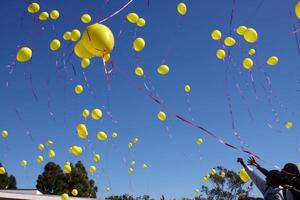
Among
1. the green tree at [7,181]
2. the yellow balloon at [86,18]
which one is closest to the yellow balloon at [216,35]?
the yellow balloon at [86,18]

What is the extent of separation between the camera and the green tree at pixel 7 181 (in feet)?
113

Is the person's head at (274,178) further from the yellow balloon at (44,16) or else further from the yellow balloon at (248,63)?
the yellow balloon at (44,16)

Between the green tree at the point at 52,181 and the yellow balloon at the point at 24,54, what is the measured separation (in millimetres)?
25826

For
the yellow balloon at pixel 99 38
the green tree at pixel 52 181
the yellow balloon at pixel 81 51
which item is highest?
the green tree at pixel 52 181

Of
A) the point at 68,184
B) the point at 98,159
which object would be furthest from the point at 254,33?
the point at 68,184

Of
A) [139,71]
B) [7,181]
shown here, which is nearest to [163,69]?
[139,71]

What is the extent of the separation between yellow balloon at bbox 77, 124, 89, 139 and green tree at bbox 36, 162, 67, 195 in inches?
978

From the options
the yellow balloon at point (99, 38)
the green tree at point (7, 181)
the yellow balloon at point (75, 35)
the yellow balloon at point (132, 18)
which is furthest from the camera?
the green tree at point (7, 181)

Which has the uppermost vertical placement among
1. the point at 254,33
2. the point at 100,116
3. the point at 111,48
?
the point at 254,33

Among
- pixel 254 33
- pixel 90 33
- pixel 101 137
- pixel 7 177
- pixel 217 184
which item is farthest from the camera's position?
pixel 7 177

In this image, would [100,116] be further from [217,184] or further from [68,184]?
[217,184]

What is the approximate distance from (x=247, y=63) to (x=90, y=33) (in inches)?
110

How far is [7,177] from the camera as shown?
3550 centimetres

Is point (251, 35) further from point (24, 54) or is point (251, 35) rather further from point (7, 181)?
point (7, 181)
